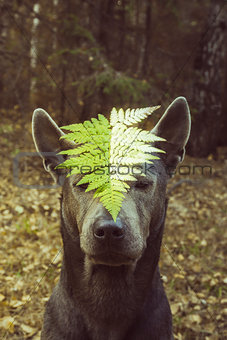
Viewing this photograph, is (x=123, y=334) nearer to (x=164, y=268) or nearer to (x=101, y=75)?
(x=164, y=268)

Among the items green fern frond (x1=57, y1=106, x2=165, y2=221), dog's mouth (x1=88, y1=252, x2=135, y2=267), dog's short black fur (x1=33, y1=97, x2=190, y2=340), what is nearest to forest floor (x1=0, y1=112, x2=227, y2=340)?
dog's short black fur (x1=33, y1=97, x2=190, y2=340)

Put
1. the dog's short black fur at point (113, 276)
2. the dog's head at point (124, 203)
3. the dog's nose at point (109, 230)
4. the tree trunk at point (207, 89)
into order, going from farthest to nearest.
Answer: the tree trunk at point (207, 89), the dog's short black fur at point (113, 276), the dog's head at point (124, 203), the dog's nose at point (109, 230)

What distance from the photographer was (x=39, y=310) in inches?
182

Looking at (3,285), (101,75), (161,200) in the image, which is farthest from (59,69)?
(161,200)

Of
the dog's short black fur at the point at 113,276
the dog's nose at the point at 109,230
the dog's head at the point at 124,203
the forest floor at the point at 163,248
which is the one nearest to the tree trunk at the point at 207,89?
the forest floor at the point at 163,248

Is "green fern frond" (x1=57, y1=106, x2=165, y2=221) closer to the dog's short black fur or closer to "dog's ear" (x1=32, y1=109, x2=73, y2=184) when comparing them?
the dog's short black fur

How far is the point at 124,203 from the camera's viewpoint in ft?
8.46

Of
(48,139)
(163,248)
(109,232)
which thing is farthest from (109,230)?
(163,248)

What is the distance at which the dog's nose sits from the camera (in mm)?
2289

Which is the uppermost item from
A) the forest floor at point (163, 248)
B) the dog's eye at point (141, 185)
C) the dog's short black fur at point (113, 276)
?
the dog's eye at point (141, 185)

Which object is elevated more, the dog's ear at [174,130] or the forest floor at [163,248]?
the dog's ear at [174,130]

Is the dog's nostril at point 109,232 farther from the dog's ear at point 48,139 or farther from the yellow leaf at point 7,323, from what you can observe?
the yellow leaf at point 7,323

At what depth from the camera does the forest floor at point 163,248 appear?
4.56 m

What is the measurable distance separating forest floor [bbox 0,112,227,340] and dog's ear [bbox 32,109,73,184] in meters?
2.01
